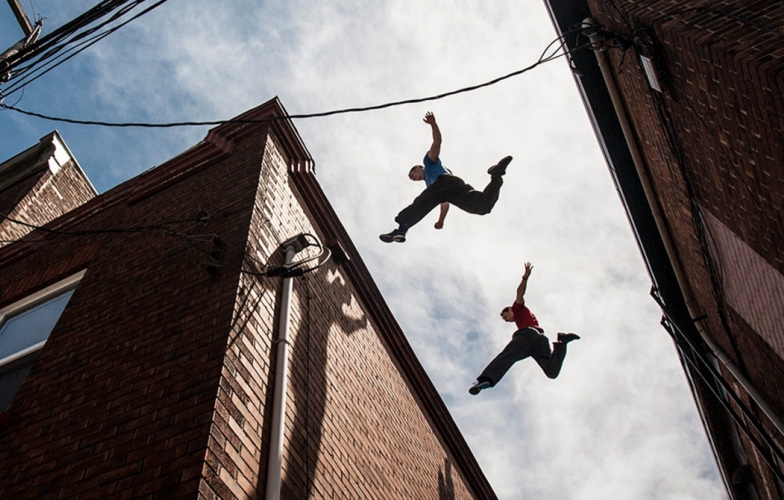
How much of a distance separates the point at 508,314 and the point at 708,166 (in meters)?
3.31

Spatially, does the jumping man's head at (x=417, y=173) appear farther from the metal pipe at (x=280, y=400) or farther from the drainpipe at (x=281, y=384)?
the metal pipe at (x=280, y=400)

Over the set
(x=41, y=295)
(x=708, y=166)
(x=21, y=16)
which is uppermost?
(x=21, y=16)

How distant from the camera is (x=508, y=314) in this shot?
7906 mm

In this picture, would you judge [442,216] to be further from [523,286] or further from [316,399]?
[316,399]

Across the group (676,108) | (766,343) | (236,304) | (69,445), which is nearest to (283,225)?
(236,304)

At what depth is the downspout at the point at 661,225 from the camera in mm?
6640

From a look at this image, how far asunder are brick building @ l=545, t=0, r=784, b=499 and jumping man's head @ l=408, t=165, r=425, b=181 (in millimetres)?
2361

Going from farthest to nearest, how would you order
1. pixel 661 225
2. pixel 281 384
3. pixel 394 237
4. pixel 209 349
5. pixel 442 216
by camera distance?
pixel 661 225
pixel 442 216
pixel 394 237
pixel 281 384
pixel 209 349

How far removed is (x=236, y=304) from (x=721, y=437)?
9337 millimetres

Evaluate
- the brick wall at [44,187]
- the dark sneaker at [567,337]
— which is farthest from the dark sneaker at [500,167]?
the brick wall at [44,187]

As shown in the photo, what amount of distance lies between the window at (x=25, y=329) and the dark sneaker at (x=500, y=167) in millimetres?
4505

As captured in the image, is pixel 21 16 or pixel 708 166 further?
pixel 21 16

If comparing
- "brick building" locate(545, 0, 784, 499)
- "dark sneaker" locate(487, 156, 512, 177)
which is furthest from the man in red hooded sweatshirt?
"brick building" locate(545, 0, 784, 499)

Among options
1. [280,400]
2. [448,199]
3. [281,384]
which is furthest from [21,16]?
[280,400]
